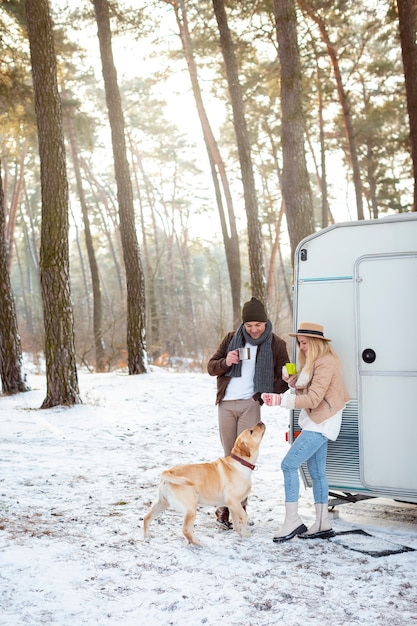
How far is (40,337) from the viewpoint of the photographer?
26.1 meters

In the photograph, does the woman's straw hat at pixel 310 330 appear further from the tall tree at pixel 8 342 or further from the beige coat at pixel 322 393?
the tall tree at pixel 8 342

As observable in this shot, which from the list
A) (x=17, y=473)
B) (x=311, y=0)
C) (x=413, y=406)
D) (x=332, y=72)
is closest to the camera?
(x=413, y=406)

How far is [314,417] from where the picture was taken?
18.8ft

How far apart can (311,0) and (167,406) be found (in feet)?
37.4

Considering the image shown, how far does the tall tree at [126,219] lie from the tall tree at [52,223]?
4.55 metres

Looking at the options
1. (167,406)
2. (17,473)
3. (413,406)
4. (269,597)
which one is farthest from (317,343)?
(167,406)

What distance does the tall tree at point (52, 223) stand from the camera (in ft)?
37.4

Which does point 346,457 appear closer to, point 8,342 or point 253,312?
point 253,312

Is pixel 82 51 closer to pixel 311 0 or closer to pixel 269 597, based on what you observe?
pixel 311 0

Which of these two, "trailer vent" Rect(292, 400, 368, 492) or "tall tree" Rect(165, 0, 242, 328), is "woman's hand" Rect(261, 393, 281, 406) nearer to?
"trailer vent" Rect(292, 400, 368, 492)

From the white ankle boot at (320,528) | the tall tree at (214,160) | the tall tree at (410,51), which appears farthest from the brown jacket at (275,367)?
the tall tree at (214,160)

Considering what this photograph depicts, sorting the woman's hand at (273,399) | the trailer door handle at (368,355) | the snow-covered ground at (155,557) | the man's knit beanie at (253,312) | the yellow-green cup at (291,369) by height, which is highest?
the man's knit beanie at (253,312)

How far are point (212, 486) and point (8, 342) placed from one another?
863 cm

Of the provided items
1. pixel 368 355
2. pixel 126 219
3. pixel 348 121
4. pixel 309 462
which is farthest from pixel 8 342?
pixel 348 121
